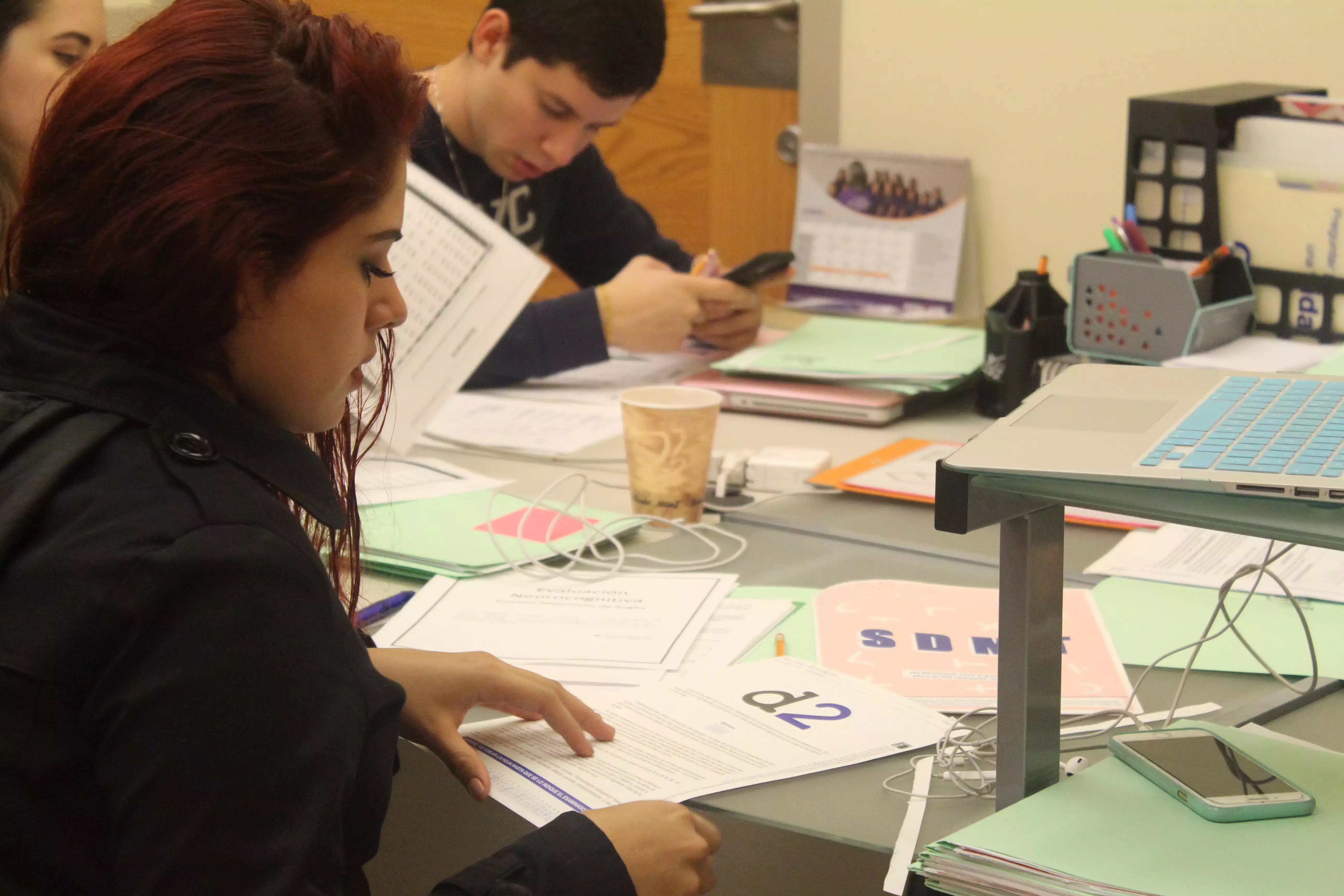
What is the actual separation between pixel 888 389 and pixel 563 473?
0.43 meters

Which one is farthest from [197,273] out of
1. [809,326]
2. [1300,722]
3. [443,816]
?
[809,326]

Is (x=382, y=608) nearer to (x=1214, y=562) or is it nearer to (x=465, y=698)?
(x=465, y=698)

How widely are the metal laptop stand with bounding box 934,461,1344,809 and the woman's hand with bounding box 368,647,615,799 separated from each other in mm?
277

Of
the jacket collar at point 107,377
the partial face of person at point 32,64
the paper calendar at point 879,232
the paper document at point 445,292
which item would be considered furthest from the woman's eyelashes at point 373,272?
the paper calendar at point 879,232

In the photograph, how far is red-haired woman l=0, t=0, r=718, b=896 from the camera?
618mm

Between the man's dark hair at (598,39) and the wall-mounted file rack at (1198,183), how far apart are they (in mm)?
628

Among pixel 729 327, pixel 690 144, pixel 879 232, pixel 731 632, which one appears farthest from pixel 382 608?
pixel 690 144

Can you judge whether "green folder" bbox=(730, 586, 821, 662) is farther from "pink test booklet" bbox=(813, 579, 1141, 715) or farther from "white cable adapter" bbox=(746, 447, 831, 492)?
"white cable adapter" bbox=(746, 447, 831, 492)

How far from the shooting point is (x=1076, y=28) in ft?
6.39

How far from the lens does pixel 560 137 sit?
191cm

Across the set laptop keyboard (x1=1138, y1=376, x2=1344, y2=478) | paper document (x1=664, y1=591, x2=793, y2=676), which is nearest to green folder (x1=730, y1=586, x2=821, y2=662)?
paper document (x1=664, y1=591, x2=793, y2=676)

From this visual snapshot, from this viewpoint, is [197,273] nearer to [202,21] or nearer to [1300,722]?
[202,21]

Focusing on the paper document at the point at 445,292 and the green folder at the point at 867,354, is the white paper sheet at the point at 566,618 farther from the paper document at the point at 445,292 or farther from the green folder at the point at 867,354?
the green folder at the point at 867,354

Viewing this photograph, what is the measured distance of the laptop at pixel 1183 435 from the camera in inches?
25.5
